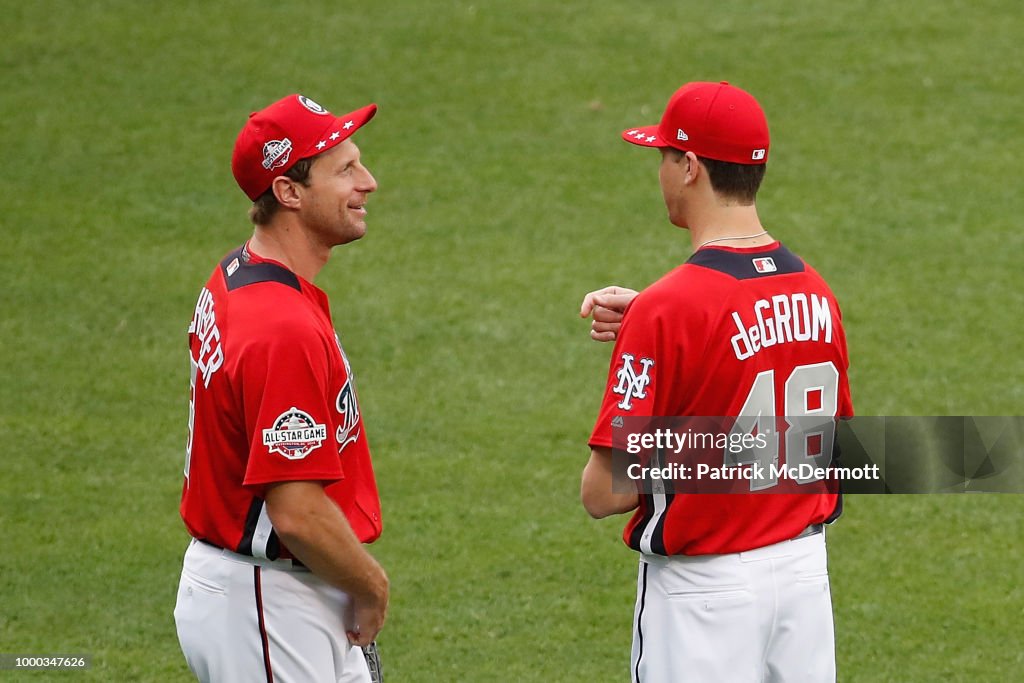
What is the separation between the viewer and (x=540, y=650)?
17.6 feet

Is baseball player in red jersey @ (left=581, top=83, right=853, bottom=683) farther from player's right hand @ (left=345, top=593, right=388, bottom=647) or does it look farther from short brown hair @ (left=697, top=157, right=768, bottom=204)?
player's right hand @ (left=345, top=593, right=388, bottom=647)

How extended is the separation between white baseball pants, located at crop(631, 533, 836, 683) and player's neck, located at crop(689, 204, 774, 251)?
2.46ft

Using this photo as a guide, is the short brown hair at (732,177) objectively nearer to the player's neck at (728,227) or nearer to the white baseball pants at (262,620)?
the player's neck at (728,227)

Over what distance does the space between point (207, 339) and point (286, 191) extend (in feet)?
1.33

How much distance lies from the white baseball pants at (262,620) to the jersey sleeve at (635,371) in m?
0.78

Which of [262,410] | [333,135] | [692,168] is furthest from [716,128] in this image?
[262,410]

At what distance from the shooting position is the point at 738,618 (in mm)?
3365

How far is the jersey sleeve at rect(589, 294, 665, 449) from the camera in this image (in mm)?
3262

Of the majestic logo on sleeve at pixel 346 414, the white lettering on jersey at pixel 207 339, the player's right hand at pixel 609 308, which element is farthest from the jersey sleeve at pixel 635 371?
the white lettering on jersey at pixel 207 339

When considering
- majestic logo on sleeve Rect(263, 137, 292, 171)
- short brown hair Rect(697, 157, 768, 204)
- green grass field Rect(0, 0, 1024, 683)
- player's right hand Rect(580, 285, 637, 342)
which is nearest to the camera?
majestic logo on sleeve Rect(263, 137, 292, 171)

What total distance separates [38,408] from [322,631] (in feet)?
15.1

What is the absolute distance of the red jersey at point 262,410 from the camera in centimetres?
307

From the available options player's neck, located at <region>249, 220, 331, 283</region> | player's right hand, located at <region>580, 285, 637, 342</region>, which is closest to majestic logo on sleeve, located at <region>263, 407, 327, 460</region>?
player's neck, located at <region>249, 220, 331, 283</region>

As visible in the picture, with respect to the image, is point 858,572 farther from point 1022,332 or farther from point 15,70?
point 15,70
